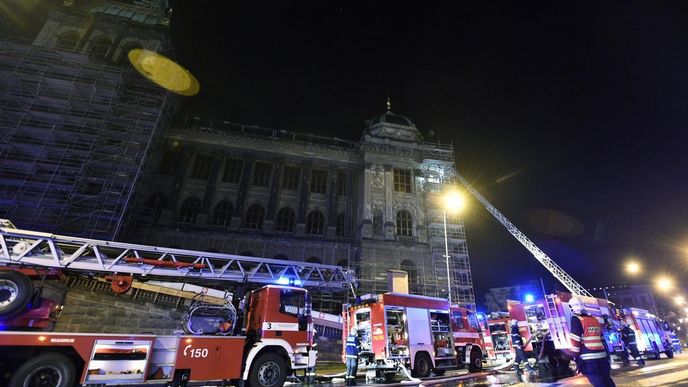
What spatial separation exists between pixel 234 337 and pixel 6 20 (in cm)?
3803

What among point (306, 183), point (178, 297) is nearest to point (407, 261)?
point (306, 183)

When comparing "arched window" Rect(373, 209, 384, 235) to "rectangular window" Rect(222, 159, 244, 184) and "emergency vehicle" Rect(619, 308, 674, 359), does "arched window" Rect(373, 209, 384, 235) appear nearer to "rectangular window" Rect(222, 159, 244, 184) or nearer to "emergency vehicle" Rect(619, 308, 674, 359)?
"rectangular window" Rect(222, 159, 244, 184)

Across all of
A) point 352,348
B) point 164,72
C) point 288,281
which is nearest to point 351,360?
point 352,348

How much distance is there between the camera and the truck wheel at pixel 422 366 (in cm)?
1280

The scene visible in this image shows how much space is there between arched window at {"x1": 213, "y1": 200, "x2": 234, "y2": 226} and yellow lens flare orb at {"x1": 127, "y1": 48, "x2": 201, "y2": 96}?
11026mm

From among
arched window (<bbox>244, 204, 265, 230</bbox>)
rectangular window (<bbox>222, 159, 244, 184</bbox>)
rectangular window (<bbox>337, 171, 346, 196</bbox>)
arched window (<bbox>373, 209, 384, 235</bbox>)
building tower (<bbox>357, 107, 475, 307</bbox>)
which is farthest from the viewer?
rectangular window (<bbox>337, 171, 346, 196</bbox>)

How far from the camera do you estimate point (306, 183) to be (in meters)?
32.3

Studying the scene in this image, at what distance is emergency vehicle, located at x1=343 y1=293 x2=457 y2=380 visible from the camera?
1257cm

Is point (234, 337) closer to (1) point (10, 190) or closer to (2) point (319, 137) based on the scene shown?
(1) point (10, 190)

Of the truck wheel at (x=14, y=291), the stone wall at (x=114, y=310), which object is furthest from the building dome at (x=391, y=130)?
the truck wheel at (x=14, y=291)

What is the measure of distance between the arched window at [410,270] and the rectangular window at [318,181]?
1050 centimetres

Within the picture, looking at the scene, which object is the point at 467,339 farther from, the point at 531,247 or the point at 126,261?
the point at 531,247

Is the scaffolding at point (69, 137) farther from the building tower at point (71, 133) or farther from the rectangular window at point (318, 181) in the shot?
the rectangular window at point (318, 181)

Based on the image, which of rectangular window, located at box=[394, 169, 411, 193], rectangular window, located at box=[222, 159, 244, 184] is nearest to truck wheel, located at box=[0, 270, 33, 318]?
rectangular window, located at box=[222, 159, 244, 184]
